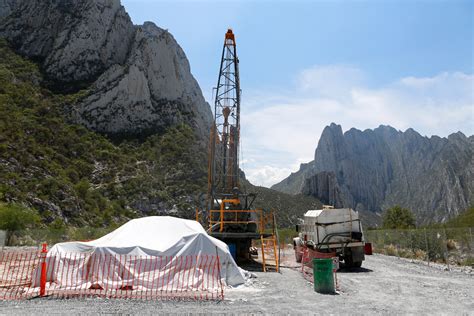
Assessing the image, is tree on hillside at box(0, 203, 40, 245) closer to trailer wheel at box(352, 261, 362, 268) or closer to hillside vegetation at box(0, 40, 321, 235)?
hillside vegetation at box(0, 40, 321, 235)

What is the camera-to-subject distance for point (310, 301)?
938cm

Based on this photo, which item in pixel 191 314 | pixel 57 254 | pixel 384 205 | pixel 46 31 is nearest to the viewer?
pixel 191 314

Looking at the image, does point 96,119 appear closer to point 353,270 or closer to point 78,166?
point 78,166

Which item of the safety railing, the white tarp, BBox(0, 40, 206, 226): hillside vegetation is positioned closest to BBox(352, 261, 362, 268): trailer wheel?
the white tarp

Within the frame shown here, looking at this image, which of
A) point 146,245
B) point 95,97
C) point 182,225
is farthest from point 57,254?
point 95,97

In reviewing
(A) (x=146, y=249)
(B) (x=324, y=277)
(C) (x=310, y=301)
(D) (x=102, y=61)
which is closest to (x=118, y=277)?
(A) (x=146, y=249)

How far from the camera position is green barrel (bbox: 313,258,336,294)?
1070 cm

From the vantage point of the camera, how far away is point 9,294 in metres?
9.83

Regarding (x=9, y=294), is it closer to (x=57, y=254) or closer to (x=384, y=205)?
(x=57, y=254)

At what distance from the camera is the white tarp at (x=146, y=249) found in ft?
35.4

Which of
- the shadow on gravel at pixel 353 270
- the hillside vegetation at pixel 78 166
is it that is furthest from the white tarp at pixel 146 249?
the hillside vegetation at pixel 78 166

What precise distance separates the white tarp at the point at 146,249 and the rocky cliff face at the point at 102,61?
55.3 metres

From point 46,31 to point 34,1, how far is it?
7789mm

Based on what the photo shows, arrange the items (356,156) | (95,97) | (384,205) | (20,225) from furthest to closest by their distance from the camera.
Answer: (356,156) < (384,205) < (95,97) < (20,225)
